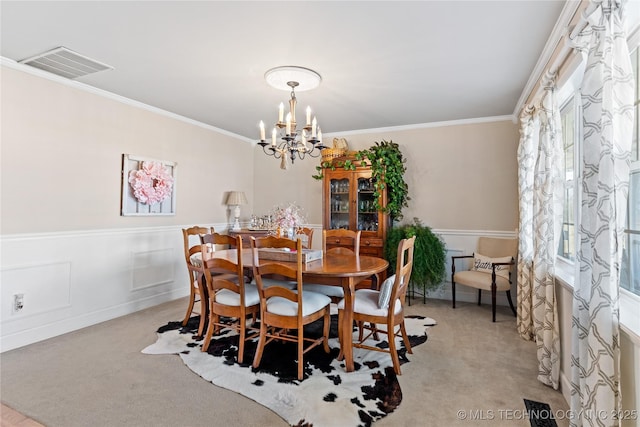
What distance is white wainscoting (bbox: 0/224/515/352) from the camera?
2.95m

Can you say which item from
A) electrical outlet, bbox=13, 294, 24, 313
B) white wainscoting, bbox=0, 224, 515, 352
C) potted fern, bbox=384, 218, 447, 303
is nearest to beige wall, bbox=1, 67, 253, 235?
white wainscoting, bbox=0, 224, 515, 352

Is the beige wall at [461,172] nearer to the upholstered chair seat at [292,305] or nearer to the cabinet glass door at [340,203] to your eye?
the cabinet glass door at [340,203]

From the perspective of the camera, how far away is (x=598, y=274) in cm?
145

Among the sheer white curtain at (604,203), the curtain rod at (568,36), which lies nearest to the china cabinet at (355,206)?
the curtain rod at (568,36)

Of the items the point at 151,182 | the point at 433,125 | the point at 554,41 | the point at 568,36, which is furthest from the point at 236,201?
the point at 568,36

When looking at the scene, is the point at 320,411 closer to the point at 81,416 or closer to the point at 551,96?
the point at 81,416

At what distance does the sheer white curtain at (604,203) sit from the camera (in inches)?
54.9

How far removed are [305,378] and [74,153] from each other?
307 cm

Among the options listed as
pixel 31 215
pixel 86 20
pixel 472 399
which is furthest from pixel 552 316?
pixel 31 215

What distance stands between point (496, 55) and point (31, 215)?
4.19m

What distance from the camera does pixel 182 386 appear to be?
7.56ft

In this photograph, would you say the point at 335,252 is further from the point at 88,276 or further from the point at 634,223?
the point at 88,276

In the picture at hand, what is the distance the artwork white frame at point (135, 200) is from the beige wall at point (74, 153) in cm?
6

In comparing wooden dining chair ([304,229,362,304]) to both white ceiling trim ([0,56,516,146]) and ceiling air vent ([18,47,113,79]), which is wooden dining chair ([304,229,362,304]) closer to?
white ceiling trim ([0,56,516,146])
